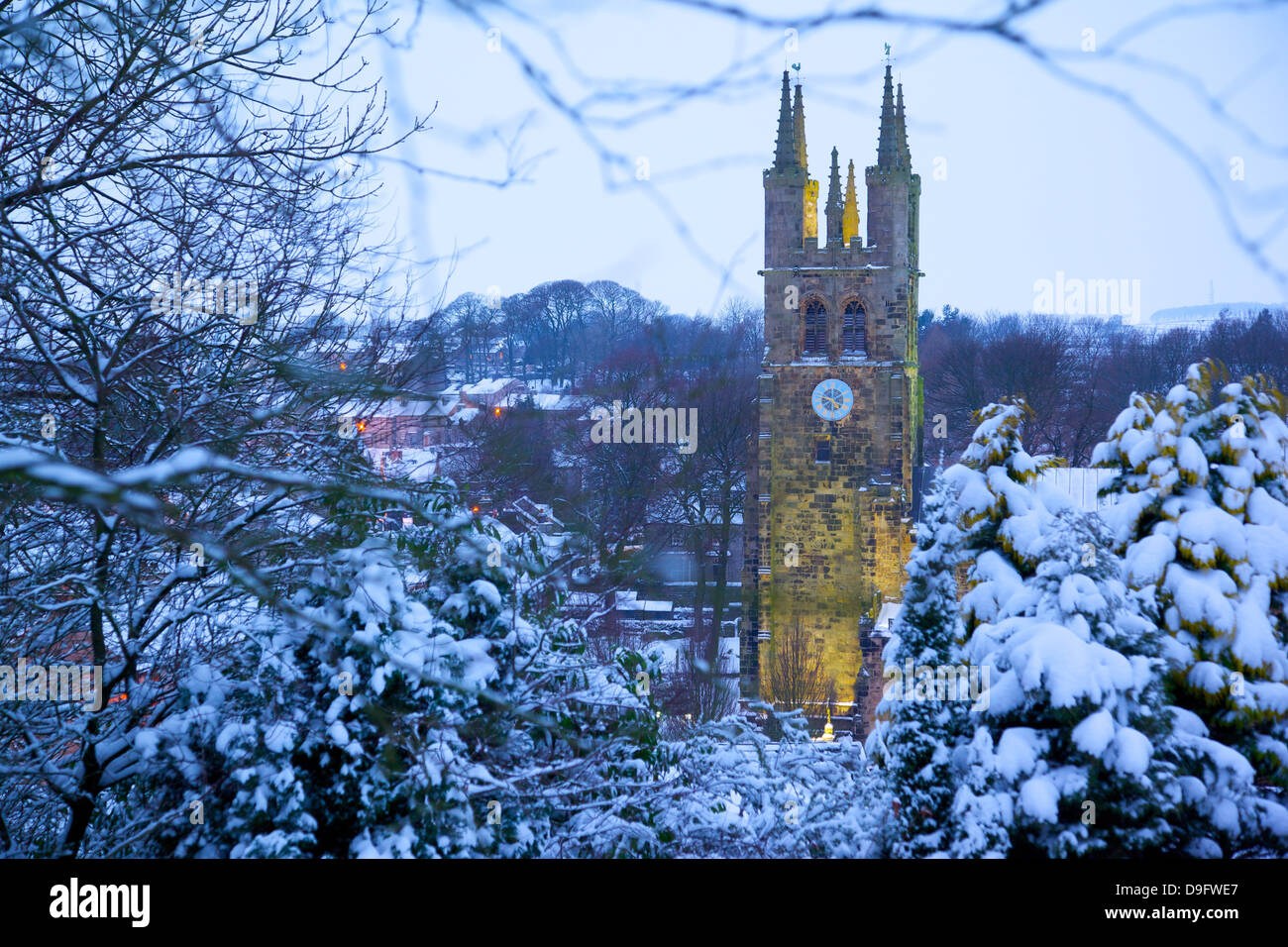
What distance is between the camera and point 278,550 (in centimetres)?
536

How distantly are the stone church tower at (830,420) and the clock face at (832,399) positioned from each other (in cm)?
2

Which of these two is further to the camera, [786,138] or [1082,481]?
[786,138]

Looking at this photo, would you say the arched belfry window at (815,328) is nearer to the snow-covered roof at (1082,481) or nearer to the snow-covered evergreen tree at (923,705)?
the snow-covered roof at (1082,481)

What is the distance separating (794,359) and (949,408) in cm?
354

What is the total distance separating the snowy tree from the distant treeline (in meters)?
1.71

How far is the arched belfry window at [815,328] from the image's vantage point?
21.4m

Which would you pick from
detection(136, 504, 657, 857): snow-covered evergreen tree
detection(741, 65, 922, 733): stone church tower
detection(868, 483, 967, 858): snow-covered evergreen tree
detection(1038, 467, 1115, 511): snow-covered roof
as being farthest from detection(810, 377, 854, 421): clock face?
detection(136, 504, 657, 857): snow-covered evergreen tree

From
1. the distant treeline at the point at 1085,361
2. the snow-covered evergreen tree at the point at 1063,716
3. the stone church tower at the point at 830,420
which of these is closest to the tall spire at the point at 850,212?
the stone church tower at the point at 830,420

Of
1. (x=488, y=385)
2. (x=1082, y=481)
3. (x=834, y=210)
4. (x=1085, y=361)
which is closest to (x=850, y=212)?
(x=834, y=210)

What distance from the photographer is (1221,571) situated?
7133mm

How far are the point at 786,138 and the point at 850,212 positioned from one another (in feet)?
8.76

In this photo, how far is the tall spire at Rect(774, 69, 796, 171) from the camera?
20.3 m

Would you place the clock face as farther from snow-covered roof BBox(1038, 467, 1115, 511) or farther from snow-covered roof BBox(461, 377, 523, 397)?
snow-covered roof BBox(461, 377, 523, 397)

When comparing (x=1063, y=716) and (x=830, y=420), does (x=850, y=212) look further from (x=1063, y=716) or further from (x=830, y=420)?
(x=1063, y=716)
